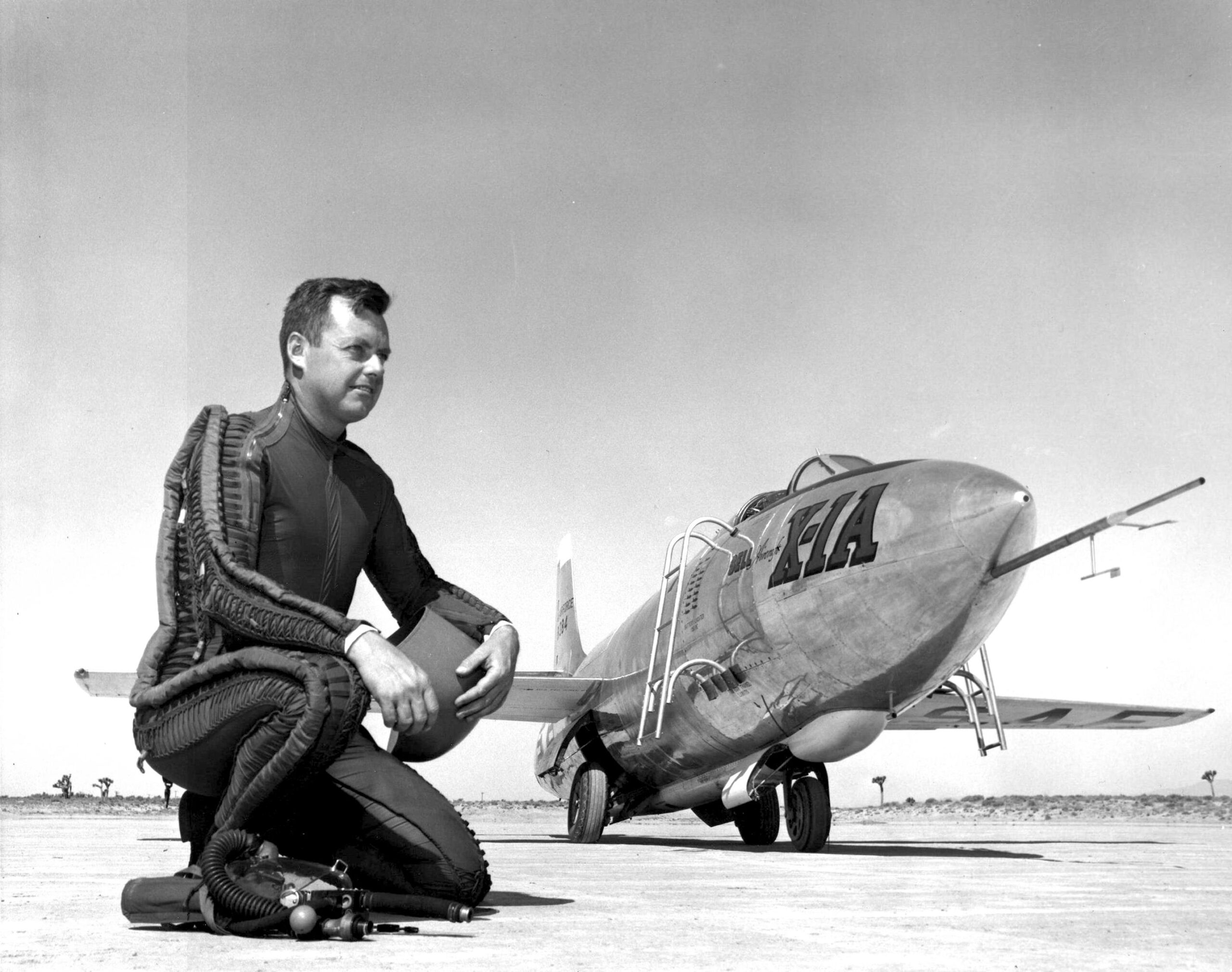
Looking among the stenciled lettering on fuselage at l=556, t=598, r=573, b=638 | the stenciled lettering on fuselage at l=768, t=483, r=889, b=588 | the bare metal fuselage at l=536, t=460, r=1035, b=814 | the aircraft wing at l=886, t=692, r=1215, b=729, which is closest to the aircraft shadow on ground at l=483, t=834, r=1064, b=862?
Result: the bare metal fuselage at l=536, t=460, r=1035, b=814

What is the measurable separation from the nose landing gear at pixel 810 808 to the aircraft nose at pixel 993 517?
3.21m

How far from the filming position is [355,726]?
12.8 feet

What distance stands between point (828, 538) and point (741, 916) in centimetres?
546

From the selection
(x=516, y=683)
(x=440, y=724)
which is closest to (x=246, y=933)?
(x=440, y=724)

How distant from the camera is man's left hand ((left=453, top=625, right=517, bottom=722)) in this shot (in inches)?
164

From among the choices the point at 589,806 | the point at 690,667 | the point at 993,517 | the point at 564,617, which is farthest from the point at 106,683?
the point at 993,517

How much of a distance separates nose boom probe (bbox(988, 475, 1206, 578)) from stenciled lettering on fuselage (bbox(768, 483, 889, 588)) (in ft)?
3.15

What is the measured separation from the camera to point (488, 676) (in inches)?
165

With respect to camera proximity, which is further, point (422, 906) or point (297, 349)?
point (297, 349)

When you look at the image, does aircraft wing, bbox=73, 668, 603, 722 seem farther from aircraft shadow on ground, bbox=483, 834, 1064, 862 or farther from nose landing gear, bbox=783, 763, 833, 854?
nose landing gear, bbox=783, 763, 833, 854

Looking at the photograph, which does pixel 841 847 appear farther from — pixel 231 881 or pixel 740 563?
pixel 231 881

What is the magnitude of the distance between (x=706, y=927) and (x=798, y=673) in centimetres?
629

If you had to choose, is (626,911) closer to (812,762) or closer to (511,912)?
(511,912)

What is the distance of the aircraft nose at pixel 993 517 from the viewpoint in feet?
28.4
